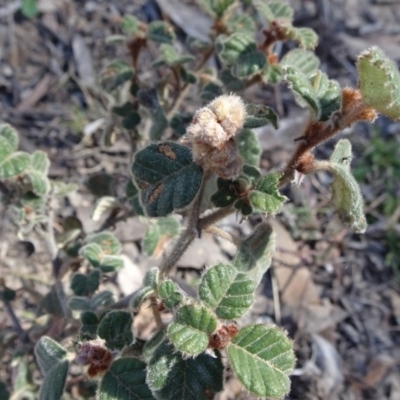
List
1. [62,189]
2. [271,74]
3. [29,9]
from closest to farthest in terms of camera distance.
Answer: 1. [271,74]
2. [62,189]
3. [29,9]

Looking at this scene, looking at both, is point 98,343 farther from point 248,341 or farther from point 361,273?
point 361,273

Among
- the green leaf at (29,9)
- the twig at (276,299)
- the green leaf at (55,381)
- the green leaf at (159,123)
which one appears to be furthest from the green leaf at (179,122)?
the green leaf at (29,9)

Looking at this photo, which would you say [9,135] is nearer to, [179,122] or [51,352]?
[179,122]

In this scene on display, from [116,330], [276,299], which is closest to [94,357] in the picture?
[116,330]

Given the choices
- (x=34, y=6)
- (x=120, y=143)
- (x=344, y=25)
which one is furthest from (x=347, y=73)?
(x=34, y=6)

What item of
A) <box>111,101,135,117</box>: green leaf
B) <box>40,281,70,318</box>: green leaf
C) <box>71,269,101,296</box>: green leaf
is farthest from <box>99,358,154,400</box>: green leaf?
<box>111,101,135,117</box>: green leaf

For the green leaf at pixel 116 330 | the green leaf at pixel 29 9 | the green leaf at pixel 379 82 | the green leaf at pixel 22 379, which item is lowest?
the green leaf at pixel 22 379

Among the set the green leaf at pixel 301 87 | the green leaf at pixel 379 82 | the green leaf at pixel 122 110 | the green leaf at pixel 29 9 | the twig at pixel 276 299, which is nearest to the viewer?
the green leaf at pixel 379 82

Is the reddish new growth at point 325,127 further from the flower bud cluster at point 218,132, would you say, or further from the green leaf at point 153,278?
the green leaf at point 153,278
